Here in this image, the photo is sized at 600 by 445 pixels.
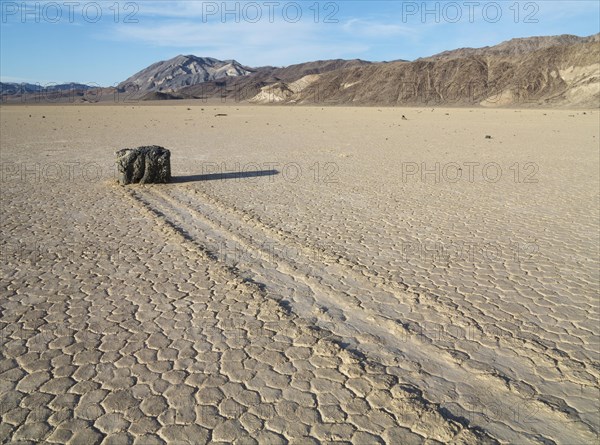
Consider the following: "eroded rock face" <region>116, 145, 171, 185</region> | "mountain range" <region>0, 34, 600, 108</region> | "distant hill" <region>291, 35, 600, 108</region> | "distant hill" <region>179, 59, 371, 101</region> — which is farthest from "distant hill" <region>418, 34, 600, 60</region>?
"eroded rock face" <region>116, 145, 171, 185</region>

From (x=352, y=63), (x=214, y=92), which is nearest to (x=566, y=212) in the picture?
(x=214, y=92)

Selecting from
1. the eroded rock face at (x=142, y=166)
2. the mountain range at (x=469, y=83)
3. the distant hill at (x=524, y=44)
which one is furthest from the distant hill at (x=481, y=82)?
the eroded rock face at (x=142, y=166)

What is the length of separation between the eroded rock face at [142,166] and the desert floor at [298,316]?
18.1 inches

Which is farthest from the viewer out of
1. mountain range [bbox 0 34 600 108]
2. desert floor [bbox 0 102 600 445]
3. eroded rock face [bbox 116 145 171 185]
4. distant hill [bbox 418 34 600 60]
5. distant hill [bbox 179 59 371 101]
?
distant hill [bbox 418 34 600 60]

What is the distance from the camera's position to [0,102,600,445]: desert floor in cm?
307

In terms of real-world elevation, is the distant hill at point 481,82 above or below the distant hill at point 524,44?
below

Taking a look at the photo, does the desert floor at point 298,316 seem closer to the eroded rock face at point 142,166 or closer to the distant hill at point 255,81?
the eroded rock face at point 142,166

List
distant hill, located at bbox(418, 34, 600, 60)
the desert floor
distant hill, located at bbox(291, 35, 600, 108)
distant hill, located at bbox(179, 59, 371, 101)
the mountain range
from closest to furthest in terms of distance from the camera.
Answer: the desert floor < distant hill, located at bbox(291, 35, 600, 108) < the mountain range < distant hill, located at bbox(179, 59, 371, 101) < distant hill, located at bbox(418, 34, 600, 60)

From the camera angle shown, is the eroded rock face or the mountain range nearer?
the eroded rock face

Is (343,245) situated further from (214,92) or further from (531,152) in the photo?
(214,92)

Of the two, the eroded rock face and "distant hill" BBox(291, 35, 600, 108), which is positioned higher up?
"distant hill" BBox(291, 35, 600, 108)

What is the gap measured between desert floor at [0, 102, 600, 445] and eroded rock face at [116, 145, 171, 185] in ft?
1.51

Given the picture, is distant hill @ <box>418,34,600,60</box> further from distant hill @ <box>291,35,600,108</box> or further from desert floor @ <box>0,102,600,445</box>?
desert floor @ <box>0,102,600,445</box>

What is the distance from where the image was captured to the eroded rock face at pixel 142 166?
403 inches
